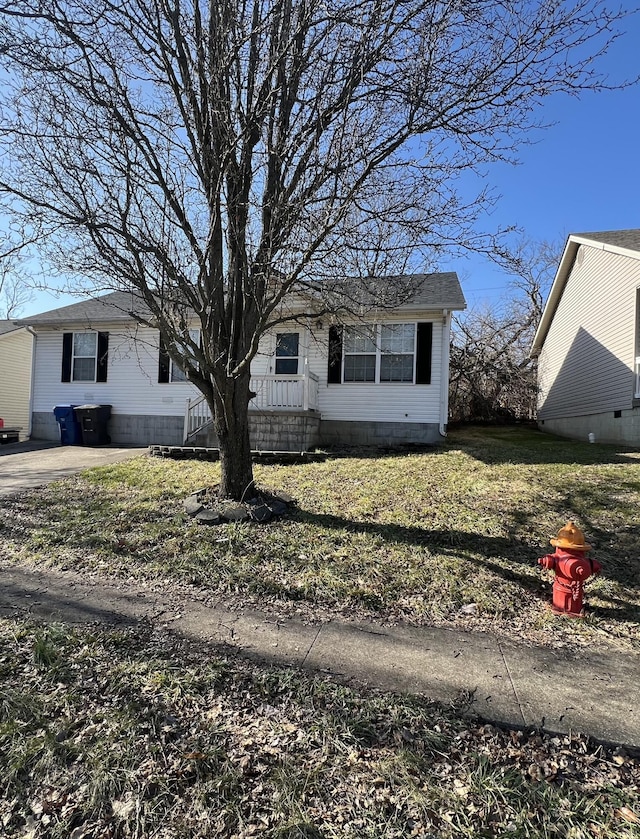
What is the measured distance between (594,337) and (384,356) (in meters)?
6.78

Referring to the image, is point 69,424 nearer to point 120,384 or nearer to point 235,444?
point 120,384

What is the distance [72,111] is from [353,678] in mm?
5833

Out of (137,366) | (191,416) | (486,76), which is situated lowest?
(191,416)

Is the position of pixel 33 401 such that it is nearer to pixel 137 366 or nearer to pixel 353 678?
pixel 137 366

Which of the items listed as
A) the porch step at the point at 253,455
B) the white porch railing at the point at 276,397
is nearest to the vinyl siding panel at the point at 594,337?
the white porch railing at the point at 276,397

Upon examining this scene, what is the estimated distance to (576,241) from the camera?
13.7 metres

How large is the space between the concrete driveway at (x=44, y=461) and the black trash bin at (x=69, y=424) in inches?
14.1

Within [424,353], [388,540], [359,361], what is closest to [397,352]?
[424,353]

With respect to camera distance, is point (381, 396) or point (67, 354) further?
point (67, 354)

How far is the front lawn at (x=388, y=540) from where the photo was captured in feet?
11.2

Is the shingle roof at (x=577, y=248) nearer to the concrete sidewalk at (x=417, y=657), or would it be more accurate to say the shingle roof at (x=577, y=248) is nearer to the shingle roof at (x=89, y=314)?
the concrete sidewalk at (x=417, y=657)

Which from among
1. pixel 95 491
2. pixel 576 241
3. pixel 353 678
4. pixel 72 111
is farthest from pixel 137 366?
pixel 576 241

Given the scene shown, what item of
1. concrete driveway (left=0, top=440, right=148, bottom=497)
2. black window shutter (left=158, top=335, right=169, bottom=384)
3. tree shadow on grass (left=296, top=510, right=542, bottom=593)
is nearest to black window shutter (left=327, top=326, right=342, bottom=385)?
black window shutter (left=158, top=335, right=169, bottom=384)

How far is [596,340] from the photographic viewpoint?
42.7 feet
